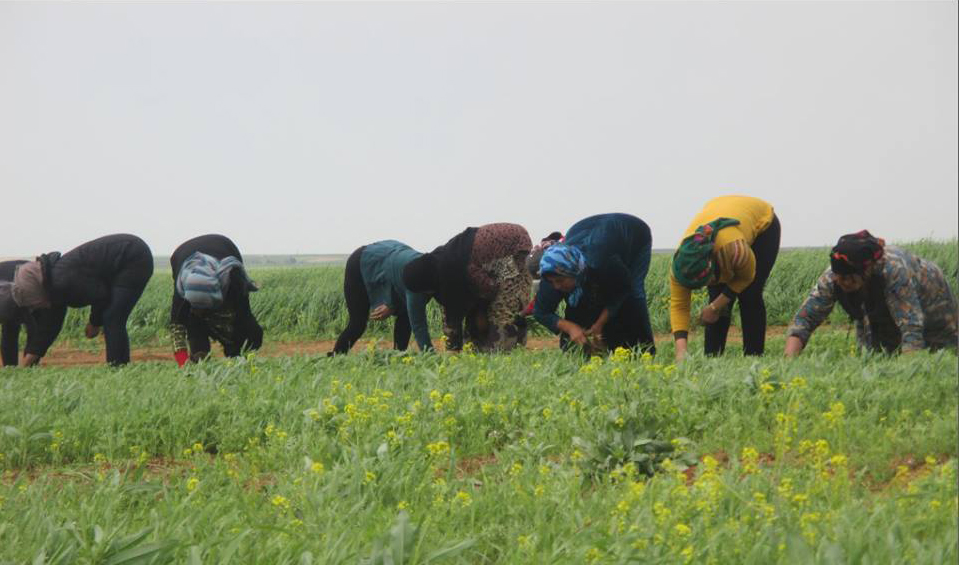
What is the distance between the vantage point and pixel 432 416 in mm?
4629

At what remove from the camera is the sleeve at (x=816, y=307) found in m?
5.76

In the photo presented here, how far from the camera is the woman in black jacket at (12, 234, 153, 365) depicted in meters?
8.05

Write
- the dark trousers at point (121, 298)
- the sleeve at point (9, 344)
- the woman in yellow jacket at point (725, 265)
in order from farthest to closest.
A: the sleeve at point (9, 344)
the dark trousers at point (121, 298)
the woman in yellow jacket at point (725, 265)

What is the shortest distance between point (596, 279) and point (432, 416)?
7.10 ft

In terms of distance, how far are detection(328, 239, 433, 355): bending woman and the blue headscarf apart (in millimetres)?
1530

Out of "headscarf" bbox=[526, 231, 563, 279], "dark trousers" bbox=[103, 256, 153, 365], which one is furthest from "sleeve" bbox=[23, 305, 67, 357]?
"headscarf" bbox=[526, 231, 563, 279]

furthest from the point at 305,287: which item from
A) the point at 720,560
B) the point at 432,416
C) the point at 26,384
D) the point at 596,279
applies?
the point at 720,560

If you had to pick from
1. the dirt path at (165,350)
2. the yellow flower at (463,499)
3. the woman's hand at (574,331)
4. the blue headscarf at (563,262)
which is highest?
the blue headscarf at (563,262)

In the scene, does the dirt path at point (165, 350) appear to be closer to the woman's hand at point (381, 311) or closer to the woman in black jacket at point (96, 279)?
the woman in black jacket at point (96, 279)

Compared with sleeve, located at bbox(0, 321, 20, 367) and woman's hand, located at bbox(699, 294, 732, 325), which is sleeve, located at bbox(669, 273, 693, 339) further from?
sleeve, located at bbox(0, 321, 20, 367)

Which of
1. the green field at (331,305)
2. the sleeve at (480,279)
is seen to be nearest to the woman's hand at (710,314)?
the sleeve at (480,279)

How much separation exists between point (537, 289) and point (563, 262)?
1.30 m

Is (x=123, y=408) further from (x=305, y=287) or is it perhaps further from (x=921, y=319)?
(x=305, y=287)

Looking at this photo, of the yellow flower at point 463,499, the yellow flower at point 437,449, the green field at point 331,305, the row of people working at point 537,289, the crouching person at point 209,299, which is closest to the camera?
the yellow flower at point 463,499
